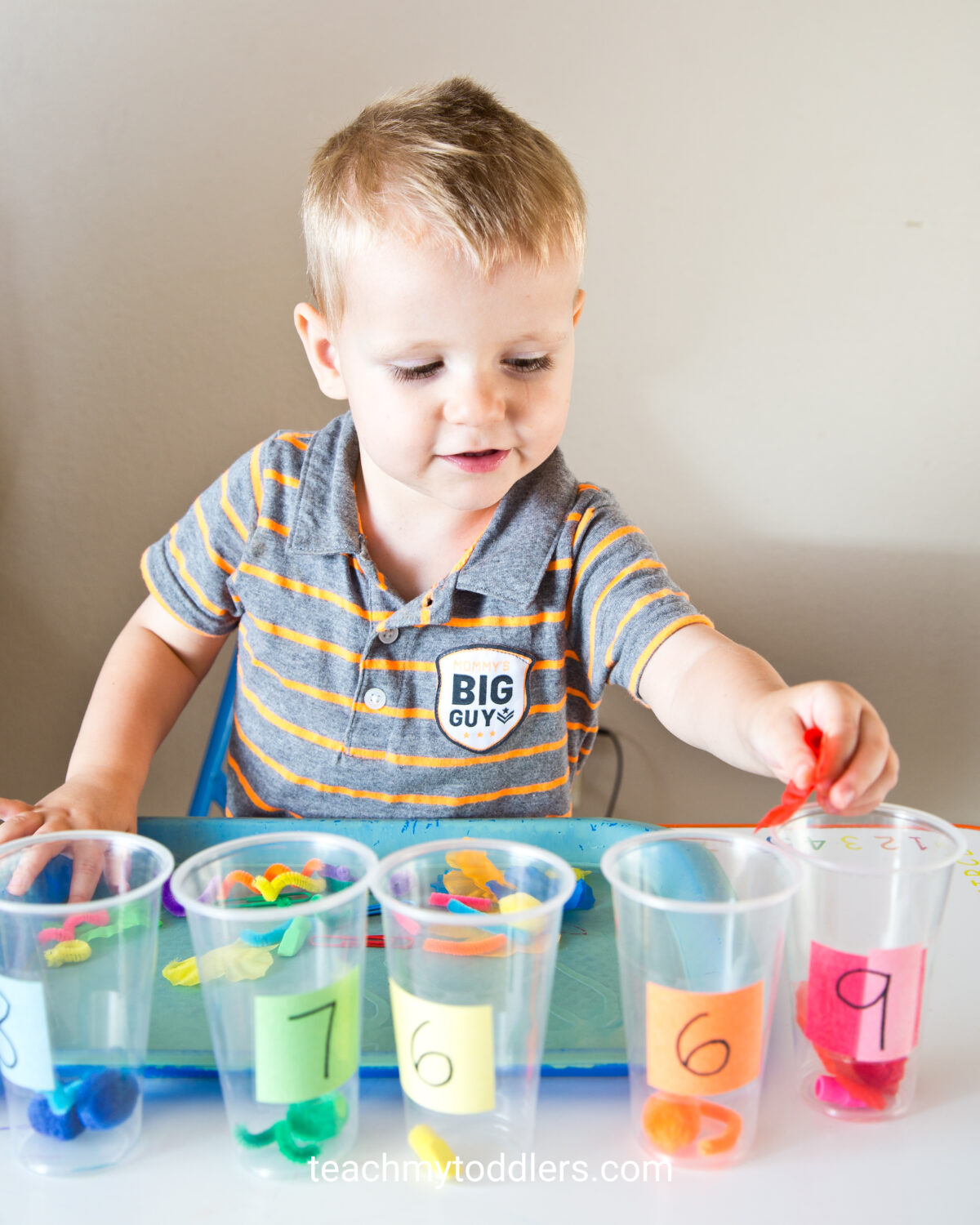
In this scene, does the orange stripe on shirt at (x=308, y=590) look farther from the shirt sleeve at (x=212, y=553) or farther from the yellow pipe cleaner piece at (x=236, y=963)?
the yellow pipe cleaner piece at (x=236, y=963)

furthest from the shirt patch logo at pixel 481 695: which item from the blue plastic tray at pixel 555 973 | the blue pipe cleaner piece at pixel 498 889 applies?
the blue pipe cleaner piece at pixel 498 889

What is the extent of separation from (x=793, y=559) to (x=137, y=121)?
3.17 ft

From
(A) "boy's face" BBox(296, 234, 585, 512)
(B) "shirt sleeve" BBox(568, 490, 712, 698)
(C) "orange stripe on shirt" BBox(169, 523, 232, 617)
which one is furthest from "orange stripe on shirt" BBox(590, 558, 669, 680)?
(C) "orange stripe on shirt" BBox(169, 523, 232, 617)

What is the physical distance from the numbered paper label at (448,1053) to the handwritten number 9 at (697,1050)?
8 cm

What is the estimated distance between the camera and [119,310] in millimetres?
1279

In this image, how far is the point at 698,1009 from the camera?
1.44ft

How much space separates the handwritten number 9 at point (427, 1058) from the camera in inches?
17.4

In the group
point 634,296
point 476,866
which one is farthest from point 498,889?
point 634,296

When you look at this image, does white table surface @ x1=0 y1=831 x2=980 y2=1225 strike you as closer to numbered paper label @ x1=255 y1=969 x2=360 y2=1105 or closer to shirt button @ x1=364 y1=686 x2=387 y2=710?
numbered paper label @ x1=255 y1=969 x2=360 y2=1105

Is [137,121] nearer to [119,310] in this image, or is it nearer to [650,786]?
[119,310]

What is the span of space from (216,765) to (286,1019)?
0.68 m

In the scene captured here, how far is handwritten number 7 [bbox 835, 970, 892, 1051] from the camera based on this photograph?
468mm

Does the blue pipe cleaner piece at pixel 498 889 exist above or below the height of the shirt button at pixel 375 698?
above

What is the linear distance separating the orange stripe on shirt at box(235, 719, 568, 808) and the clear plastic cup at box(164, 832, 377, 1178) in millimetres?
361
